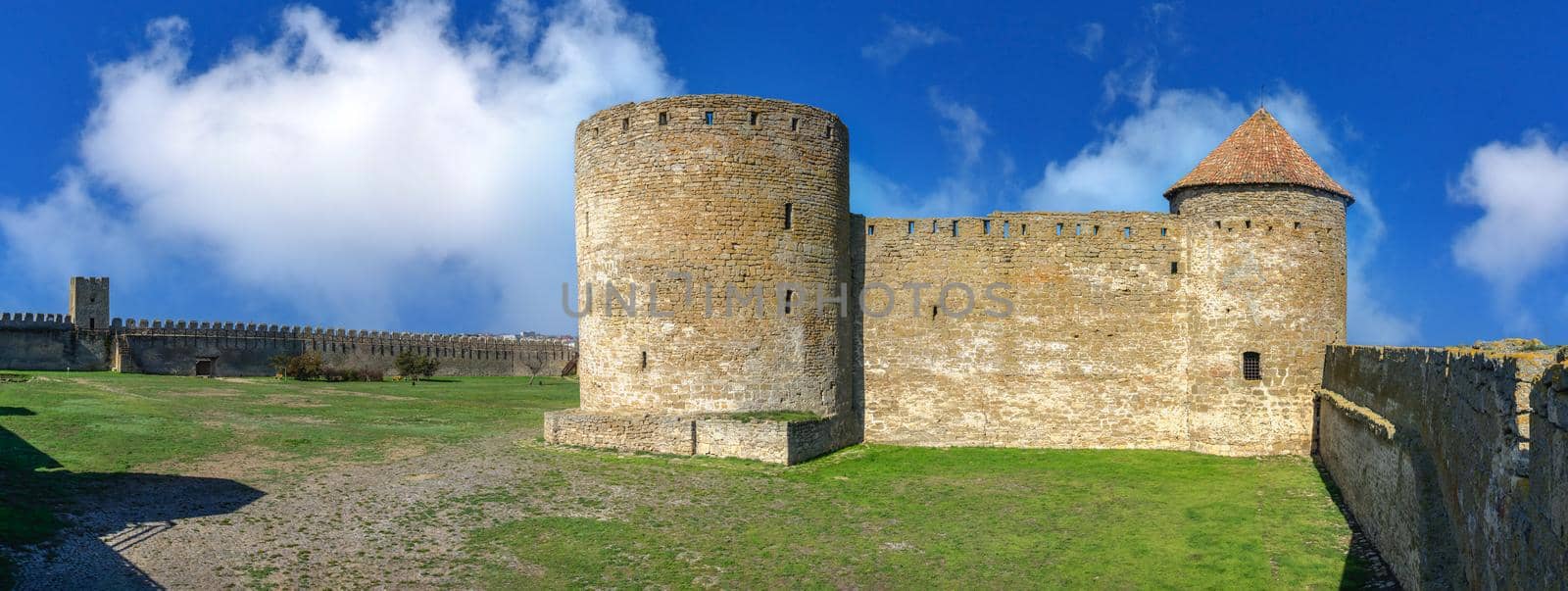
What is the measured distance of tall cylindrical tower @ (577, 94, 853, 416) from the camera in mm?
18094

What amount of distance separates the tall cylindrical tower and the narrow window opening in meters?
8.87

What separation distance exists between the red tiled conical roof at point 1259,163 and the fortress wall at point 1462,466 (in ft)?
19.6

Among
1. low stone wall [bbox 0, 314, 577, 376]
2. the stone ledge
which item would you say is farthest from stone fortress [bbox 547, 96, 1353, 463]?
low stone wall [bbox 0, 314, 577, 376]

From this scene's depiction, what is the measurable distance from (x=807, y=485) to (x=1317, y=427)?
1108cm

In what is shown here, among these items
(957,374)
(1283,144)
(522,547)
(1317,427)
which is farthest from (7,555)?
(1283,144)

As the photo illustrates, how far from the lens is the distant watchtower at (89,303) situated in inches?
1427

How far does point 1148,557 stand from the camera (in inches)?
467

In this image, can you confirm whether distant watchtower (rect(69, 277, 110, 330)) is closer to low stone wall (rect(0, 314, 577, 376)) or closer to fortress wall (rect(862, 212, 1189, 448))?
low stone wall (rect(0, 314, 577, 376))

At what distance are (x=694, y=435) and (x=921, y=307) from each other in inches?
238

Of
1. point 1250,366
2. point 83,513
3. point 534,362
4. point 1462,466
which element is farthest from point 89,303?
point 1462,466

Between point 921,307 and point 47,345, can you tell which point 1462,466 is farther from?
point 47,345

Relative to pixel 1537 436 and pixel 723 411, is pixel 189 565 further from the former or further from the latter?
pixel 1537 436

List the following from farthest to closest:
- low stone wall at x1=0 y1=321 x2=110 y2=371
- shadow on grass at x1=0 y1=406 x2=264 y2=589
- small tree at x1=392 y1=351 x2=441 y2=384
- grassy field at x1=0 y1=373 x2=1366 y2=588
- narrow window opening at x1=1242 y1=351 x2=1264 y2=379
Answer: small tree at x1=392 y1=351 x2=441 y2=384 → low stone wall at x1=0 y1=321 x2=110 y2=371 → narrow window opening at x1=1242 y1=351 x2=1264 y2=379 → grassy field at x1=0 y1=373 x2=1366 y2=588 → shadow on grass at x1=0 y1=406 x2=264 y2=589

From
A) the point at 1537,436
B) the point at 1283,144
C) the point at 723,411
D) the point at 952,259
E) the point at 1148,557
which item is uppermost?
the point at 1283,144
